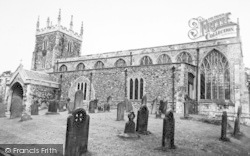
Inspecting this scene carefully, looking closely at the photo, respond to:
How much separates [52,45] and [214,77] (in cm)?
2774

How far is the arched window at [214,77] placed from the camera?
2123 cm

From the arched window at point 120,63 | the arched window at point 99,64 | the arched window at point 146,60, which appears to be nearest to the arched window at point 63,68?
the arched window at point 99,64

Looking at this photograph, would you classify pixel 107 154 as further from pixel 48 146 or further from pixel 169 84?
pixel 169 84

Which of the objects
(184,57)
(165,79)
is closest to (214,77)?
(184,57)

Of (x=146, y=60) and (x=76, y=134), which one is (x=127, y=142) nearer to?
(x=76, y=134)

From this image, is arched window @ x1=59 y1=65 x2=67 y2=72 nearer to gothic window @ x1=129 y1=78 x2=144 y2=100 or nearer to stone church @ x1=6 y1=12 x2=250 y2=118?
stone church @ x1=6 y1=12 x2=250 y2=118

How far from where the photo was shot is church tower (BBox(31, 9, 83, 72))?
38219 millimetres

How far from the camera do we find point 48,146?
22.8ft

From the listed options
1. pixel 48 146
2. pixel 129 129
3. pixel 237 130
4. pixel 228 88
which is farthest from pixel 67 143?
pixel 228 88

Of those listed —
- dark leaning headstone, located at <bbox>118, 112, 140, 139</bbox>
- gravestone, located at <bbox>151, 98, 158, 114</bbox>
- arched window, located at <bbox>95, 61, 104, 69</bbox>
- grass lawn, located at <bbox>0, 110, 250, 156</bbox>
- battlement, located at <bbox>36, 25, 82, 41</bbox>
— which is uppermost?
battlement, located at <bbox>36, 25, 82, 41</bbox>

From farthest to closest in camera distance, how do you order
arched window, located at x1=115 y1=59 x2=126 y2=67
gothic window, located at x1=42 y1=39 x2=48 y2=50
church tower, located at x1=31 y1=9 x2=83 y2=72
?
gothic window, located at x1=42 y1=39 x2=48 y2=50 < church tower, located at x1=31 y1=9 x2=83 y2=72 < arched window, located at x1=115 y1=59 x2=126 y2=67

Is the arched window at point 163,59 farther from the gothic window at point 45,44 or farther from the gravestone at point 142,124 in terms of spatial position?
the gothic window at point 45,44

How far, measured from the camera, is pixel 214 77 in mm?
22000

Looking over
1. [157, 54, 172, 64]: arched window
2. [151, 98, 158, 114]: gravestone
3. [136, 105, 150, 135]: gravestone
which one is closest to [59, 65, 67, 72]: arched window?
[157, 54, 172, 64]: arched window
